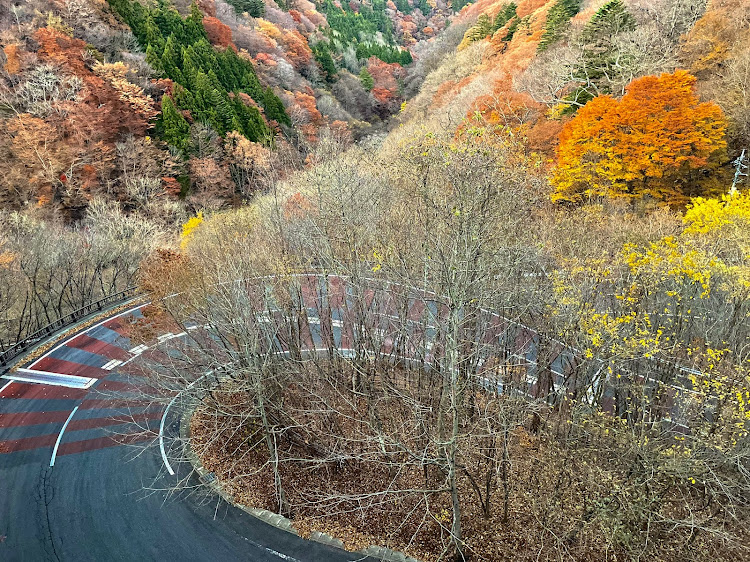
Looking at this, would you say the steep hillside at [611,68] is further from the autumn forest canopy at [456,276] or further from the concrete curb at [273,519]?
the concrete curb at [273,519]

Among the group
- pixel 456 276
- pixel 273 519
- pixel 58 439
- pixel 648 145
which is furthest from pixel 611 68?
pixel 58 439

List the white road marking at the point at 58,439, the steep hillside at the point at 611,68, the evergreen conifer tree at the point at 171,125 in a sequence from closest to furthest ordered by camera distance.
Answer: the white road marking at the point at 58,439 < the steep hillside at the point at 611,68 < the evergreen conifer tree at the point at 171,125

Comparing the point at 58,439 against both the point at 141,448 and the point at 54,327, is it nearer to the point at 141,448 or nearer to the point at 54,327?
the point at 141,448

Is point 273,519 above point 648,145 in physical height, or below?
below

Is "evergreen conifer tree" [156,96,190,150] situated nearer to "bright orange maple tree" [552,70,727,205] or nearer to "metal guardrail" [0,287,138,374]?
"metal guardrail" [0,287,138,374]

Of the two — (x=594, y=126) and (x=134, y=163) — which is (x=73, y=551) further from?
(x=134, y=163)

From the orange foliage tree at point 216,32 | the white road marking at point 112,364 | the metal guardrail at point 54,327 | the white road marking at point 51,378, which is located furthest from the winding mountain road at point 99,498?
the orange foliage tree at point 216,32
